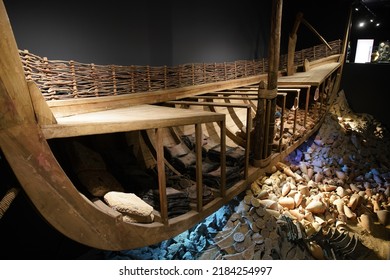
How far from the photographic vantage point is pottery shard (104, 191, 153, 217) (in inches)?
89.0

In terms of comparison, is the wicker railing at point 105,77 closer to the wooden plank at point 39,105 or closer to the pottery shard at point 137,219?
the wooden plank at point 39,105

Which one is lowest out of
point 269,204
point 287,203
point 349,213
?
point 349,213

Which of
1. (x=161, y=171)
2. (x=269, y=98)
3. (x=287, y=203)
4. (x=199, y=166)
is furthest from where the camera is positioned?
(x=287, y=203)

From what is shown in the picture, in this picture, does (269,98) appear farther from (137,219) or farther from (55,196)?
(55,196)

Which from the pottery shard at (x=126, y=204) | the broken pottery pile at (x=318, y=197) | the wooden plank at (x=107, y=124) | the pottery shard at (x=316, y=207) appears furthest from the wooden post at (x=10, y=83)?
the pottery shard at (x=316, y=207)

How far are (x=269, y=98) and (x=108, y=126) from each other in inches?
108

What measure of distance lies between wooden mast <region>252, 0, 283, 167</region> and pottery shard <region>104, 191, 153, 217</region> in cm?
237

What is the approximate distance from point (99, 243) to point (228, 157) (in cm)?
242

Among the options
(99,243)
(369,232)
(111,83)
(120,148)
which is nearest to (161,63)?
(111,83)

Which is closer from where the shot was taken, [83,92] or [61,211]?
[61,211]

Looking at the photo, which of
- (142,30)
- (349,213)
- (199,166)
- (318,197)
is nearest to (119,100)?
(142,30)

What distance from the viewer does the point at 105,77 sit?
321cm

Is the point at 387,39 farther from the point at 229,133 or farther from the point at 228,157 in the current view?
the point at 228,157

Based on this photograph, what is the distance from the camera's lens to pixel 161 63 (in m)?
4.36
